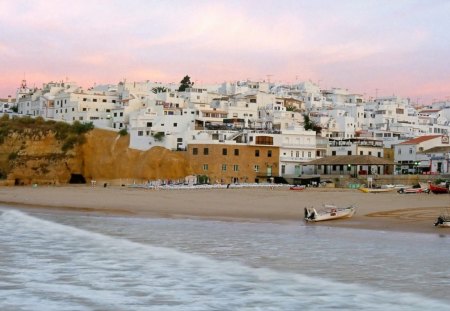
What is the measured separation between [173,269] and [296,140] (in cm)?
4786

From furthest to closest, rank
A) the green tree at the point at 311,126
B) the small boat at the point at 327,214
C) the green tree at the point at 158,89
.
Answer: the green tree at the point at 158,89 < the green tree at the point at 311,126 < the small boat at the point at 327,214

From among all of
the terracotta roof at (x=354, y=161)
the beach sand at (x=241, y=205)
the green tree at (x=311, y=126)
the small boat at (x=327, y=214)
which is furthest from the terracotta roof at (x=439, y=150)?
the small boat at (x=327, y=214)

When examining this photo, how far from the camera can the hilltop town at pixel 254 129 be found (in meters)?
57.7

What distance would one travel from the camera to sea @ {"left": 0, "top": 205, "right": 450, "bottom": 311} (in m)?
11.7

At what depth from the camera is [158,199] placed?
40469 mm

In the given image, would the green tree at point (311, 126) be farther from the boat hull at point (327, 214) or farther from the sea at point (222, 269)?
the sea at point (222, 269)

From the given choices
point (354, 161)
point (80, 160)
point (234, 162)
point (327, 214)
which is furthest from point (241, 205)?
point (80, 160)

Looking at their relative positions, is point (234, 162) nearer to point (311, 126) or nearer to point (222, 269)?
point (311, 126)

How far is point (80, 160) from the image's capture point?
203ft

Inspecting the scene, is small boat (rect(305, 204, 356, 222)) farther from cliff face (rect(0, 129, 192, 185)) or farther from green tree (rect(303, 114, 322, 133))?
green tree (rect(303, 114, 322, 133))

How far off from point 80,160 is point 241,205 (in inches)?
1174

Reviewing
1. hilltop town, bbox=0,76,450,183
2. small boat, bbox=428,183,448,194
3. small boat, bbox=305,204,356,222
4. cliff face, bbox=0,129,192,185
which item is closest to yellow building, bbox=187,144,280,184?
hilltop town, bbox=0,76,450,183

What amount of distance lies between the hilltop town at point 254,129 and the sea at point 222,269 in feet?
110

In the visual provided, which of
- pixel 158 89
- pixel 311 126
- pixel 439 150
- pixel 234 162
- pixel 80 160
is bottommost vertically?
pixel 234 162
